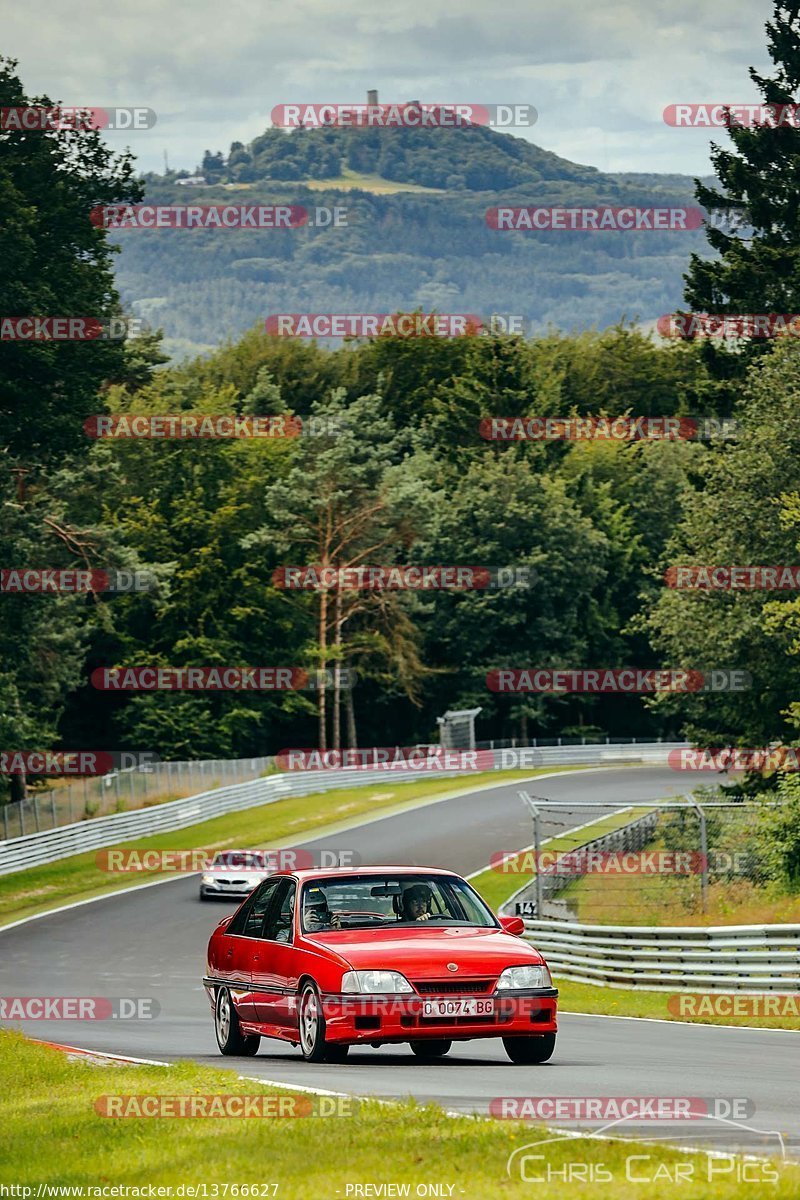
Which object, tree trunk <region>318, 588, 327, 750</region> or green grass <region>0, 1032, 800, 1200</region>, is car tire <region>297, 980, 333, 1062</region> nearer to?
green grass <region>0, 1032, 800, 1200</region>

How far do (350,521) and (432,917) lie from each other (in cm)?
7081

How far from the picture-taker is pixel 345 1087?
11.7 metres

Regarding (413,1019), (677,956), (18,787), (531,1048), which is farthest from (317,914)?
(18,787)

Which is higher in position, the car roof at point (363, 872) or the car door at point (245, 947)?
the car roof at point (363, 872)


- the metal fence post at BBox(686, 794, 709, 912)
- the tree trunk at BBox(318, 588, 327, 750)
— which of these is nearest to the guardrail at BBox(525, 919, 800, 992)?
the metal fence post at BBox(686, 794, 709, 912)

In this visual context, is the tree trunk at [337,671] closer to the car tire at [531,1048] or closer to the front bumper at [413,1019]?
the car tire at [531,1048]

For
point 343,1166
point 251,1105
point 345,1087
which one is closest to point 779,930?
point 345,1087

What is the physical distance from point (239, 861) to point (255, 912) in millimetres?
28638

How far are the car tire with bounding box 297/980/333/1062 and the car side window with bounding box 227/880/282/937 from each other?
1143 mm

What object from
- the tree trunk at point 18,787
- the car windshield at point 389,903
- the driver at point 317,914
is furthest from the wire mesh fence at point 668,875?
the tree trunk at point 18,787

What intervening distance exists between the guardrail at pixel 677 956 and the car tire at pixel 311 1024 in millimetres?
8797

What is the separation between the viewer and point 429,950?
42.4 feet

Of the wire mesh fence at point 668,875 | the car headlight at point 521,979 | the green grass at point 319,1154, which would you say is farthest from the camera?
the wire mesh fence at point 668,875

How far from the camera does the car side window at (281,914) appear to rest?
45.9 feet
